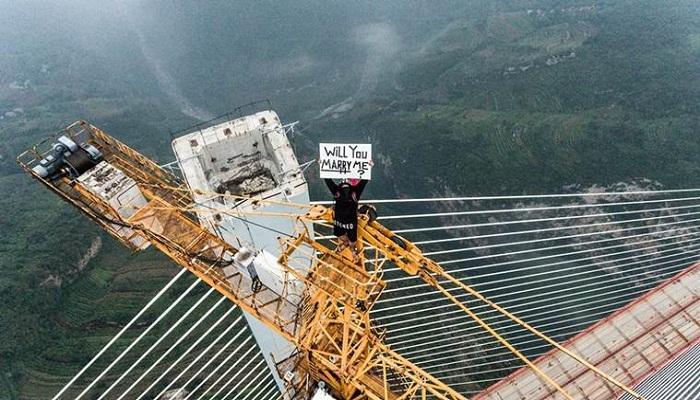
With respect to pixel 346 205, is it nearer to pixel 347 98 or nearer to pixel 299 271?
pixel 299 271

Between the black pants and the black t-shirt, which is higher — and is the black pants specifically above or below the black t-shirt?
below

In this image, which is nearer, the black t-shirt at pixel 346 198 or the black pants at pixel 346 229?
the black t-shirt at pixel 346 198

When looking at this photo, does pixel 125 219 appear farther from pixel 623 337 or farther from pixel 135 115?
pixel 135 115

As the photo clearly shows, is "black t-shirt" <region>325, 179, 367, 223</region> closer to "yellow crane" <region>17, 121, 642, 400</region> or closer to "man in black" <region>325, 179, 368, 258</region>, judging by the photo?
"man in black" <region>325, 179, 368, 258</region>

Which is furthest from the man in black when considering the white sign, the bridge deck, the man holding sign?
the bridge deck

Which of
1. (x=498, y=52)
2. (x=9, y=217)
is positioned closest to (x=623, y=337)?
(x=9, y=217)

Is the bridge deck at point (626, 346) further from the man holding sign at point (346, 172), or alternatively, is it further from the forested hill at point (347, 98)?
the forested hill at point (347, 98)

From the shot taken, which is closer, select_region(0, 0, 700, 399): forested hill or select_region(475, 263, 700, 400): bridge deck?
select_region(475, 263, 700, 400): bridge deck

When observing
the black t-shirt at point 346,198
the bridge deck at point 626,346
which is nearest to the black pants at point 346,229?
the black t-shirt at point 346,198
